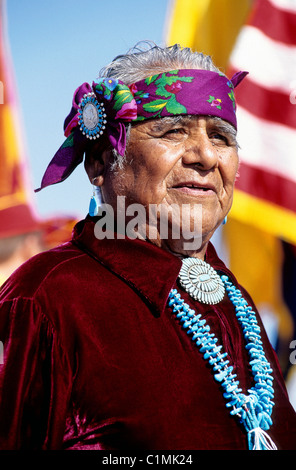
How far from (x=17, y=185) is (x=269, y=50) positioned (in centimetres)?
231

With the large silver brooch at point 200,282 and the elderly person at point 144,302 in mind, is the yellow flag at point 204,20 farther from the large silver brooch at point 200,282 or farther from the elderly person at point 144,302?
the large silver brooch at point 200,282

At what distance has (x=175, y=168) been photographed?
2.08 m

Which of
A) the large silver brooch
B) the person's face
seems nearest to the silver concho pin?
the person's face

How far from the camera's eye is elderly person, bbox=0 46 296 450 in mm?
1747

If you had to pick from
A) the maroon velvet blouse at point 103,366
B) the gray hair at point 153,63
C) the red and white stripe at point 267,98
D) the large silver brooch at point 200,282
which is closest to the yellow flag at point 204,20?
the red and white stripe at point 267,98

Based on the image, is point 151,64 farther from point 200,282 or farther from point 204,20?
point 204,20

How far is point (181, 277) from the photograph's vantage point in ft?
6.89

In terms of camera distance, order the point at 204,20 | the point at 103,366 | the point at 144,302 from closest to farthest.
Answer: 1. the point at 103,366
2. the point at 144,302
3. the point at 204,20

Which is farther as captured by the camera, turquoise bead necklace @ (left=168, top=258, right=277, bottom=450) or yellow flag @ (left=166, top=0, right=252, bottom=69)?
yellow flag @ (left=166, top=0, right=252, bottom=69)

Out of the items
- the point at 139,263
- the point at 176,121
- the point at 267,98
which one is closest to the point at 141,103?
the point at 176,121

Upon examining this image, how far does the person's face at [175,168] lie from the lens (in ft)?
6.79

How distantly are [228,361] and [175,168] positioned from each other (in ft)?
2.25

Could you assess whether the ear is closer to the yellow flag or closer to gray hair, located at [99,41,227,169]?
gray hair, located at [99,41,227,169]


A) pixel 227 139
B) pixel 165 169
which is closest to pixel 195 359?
pixel 165 169
